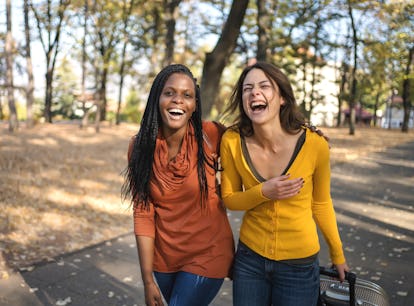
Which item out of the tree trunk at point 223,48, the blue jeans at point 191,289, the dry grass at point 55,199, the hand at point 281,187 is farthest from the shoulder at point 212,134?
the tree trunk at point 223,48

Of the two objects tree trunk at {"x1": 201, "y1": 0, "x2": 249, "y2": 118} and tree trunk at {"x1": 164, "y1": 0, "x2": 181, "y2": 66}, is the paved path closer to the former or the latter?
tree trunk at {"x1": 201, "y1": 0, "x2": 249, "y2": 118}

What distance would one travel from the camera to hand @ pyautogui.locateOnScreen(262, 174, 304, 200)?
6.39 feet

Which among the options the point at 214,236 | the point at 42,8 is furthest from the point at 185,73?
the point at 42,8

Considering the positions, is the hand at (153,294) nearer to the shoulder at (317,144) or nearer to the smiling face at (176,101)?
the smiling face at (176,101)

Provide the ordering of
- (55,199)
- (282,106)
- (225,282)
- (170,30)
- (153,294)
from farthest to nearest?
(170,30), (55,199), (225,282), (282,106), (153,294)

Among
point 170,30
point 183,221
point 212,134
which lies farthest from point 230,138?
point 170,30

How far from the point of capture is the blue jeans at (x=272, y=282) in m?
2.08

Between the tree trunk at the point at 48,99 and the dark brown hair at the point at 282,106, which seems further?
the tree trunk at the point at 48,99

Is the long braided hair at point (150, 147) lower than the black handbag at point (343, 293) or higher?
higher

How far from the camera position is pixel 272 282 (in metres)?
2.13

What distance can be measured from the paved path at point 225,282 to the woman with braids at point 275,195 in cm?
202

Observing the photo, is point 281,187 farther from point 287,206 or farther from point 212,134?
point 212,134

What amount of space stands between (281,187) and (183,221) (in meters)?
0.55

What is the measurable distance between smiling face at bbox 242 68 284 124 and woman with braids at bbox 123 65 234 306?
0.28 metres
